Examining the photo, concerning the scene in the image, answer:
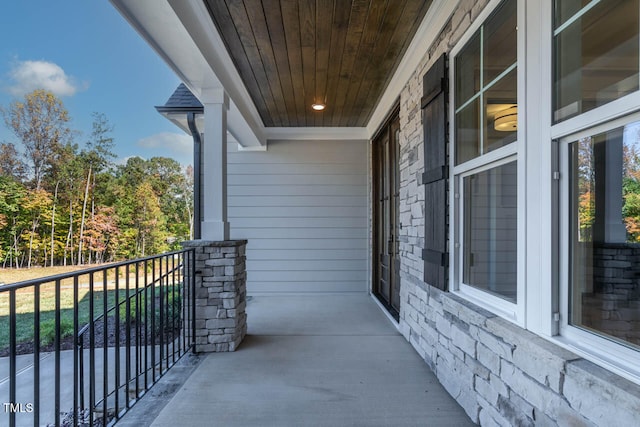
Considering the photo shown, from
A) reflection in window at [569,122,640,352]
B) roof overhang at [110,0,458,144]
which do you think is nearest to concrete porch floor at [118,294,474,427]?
reflection in window at [569,122,640,352]

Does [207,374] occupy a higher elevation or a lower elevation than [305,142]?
lower

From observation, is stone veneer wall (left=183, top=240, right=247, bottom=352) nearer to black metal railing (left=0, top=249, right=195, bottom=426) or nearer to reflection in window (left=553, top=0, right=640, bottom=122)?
black metal railing (left=0, top=249, right=195, bottom=426)

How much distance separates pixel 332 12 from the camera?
253 cm

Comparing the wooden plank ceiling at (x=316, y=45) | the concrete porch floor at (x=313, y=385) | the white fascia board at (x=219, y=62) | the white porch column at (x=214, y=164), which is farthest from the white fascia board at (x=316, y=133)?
the concrete porch floor at (x=313, y=385)

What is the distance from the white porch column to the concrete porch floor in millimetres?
1256

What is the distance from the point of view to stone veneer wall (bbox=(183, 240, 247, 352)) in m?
3.22

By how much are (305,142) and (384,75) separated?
2466mm

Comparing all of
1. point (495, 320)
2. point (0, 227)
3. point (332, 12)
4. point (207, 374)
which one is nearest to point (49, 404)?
point (207, 374)

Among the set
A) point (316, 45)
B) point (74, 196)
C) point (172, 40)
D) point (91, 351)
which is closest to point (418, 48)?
point (316, 45)

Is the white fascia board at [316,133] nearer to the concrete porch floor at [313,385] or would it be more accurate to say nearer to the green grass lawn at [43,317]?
the concrete porch floor at [313,385]

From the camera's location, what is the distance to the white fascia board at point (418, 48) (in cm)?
244

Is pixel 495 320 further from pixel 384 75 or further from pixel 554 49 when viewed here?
pixel 384 75

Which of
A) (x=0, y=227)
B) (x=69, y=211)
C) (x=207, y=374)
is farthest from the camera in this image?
(x=69, y=211)

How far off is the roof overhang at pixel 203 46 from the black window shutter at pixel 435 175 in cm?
38
